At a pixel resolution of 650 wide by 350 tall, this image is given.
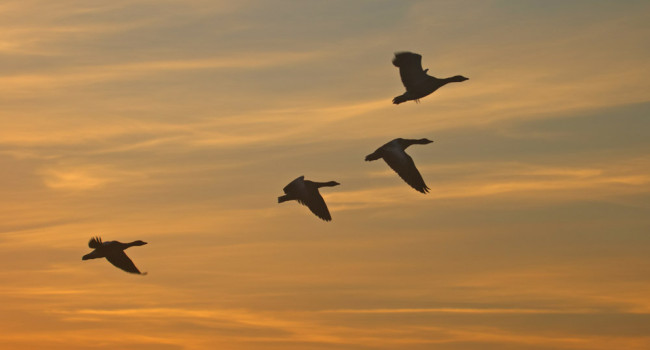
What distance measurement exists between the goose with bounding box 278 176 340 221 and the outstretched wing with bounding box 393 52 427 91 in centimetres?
732

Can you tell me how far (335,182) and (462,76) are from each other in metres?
9.19

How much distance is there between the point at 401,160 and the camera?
7612 centimetres

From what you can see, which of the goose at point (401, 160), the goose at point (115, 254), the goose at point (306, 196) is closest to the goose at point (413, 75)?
the goose at point (401, 160)

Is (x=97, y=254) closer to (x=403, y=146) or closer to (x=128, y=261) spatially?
(x=128, y=261)

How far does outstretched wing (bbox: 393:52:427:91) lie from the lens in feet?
253

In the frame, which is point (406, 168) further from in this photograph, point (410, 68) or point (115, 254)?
point (115, 254)

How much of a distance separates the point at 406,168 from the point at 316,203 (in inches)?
219

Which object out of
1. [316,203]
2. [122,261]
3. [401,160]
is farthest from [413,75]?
[122,261]

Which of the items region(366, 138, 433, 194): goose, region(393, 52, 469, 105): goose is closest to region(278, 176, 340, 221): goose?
region(366, 138, 433, 194): goose

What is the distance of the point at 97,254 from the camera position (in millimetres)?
79375

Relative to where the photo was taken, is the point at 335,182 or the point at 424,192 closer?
the point at 424,192

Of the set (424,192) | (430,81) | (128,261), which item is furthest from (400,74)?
(128,261)

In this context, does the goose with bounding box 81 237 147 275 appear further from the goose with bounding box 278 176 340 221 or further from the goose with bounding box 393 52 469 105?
the goose with bounding box 393 52 469 105

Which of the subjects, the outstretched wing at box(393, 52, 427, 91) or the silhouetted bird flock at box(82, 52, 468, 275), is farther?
the outstretched wing at box(393, 52, 427, 91)
